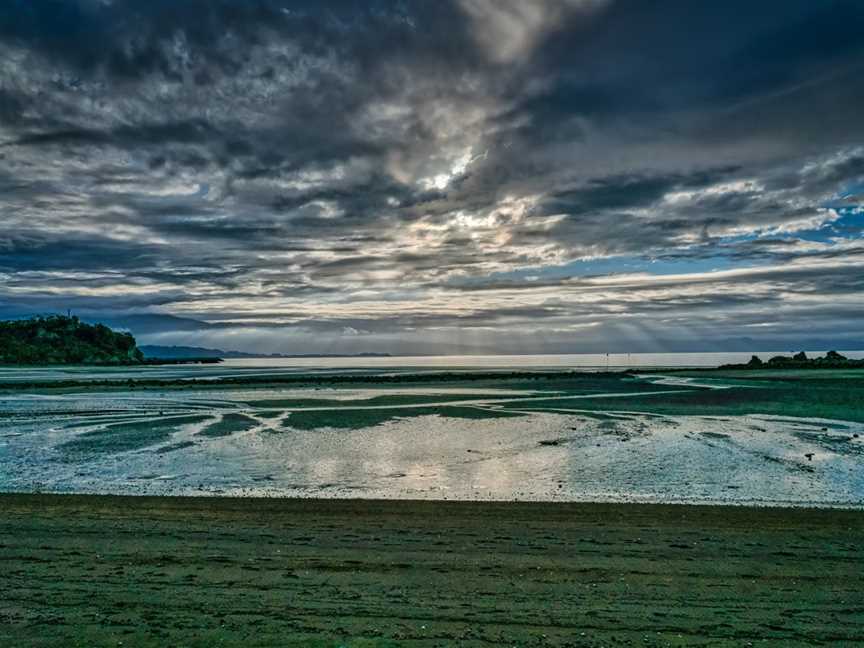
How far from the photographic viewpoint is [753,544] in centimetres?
1031

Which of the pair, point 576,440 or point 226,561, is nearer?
point 226,561

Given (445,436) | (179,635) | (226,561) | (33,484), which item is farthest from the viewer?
(445,436)

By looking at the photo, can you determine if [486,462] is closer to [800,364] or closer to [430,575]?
[430,575]

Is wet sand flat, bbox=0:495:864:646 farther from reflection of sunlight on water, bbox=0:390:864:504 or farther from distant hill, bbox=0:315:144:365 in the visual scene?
distant hill, bbox=0:315:144:365

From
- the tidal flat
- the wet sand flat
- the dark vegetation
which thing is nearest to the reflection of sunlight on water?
the tidal flat

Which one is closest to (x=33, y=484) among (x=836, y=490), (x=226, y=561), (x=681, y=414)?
(x=226, y=561)

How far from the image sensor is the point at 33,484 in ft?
54.3

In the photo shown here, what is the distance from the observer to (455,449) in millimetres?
22734

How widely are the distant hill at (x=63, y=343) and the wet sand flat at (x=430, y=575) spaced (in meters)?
162

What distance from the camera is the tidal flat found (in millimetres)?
15820

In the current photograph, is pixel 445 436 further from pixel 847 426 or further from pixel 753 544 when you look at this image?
pixel 847 426

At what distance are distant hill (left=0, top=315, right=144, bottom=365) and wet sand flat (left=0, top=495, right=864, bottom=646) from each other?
162 meters

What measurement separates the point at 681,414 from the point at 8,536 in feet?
107

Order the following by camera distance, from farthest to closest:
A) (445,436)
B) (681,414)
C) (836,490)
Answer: (681,414)
(445,436)
(836,490)
